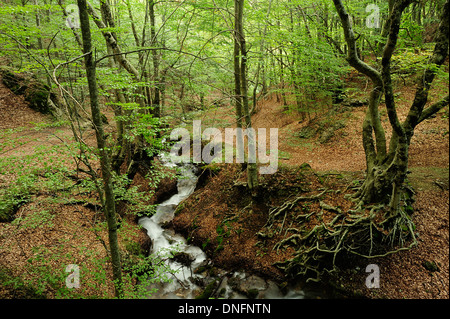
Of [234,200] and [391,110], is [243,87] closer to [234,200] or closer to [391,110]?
[391,110]

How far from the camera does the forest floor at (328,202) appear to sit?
5.43 metres

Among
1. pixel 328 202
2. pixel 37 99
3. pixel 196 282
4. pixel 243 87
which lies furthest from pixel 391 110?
pixel 37 99

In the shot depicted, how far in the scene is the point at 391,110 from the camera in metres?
4.86

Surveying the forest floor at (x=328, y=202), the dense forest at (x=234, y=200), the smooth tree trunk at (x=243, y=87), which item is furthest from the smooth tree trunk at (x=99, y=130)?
the smooth tree trunk at (x=243, y=87)

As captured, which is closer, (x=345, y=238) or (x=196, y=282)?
(x=345, y=238)

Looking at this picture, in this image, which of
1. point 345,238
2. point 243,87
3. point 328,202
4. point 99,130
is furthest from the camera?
point 243,87

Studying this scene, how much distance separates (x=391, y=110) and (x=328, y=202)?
11.1 ft

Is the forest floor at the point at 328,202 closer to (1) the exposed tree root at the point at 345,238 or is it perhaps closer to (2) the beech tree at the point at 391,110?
(1) the exposed tree root at the point at 345,238

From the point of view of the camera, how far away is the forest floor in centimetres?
543

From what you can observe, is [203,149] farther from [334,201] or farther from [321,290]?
[321,290]

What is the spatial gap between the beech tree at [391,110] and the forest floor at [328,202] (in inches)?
27.2

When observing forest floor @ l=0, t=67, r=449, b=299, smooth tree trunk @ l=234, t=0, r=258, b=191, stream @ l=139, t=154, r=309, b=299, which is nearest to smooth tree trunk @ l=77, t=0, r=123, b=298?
forest floor @ l=0, t=67, r=449, b=299
